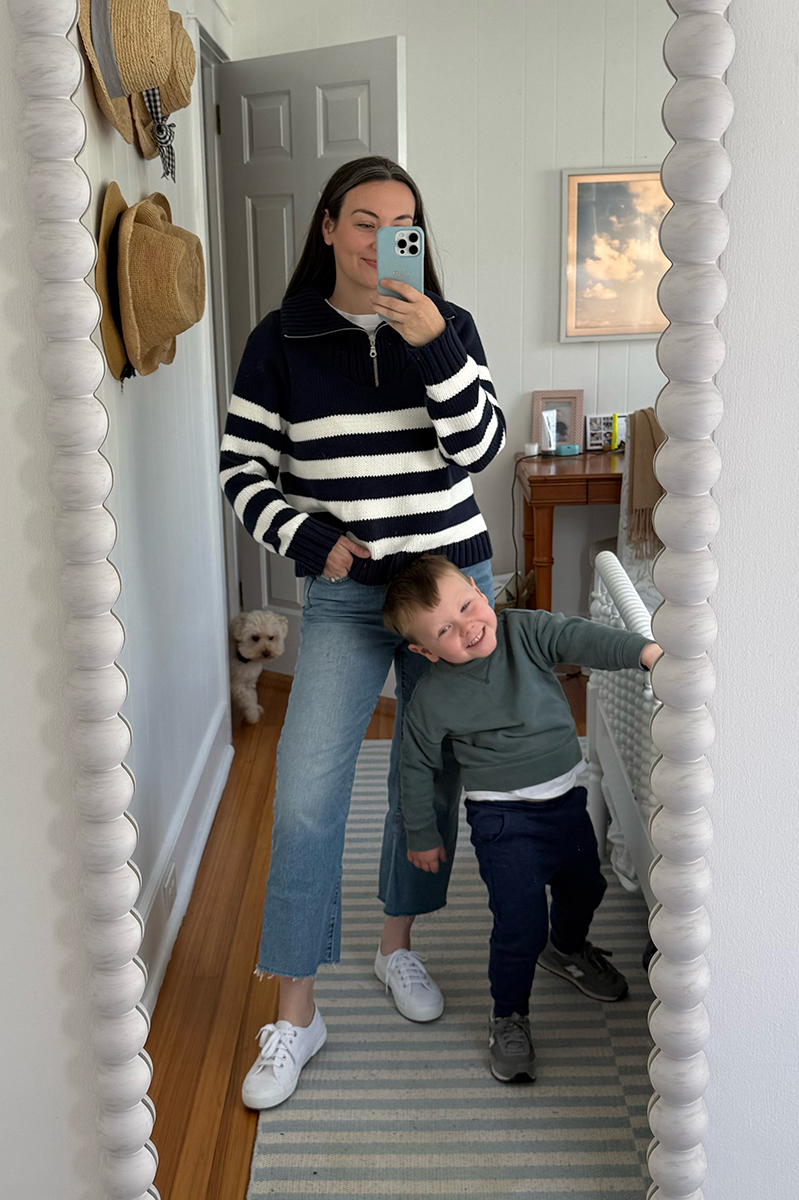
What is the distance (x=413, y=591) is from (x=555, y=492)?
989 mm

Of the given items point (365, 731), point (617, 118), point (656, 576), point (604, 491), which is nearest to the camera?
point (656, 576)

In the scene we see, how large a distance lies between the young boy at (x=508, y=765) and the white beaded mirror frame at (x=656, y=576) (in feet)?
1.35

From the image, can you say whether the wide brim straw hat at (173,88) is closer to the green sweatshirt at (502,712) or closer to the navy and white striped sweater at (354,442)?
the navy and white striped sweater at (354,442)

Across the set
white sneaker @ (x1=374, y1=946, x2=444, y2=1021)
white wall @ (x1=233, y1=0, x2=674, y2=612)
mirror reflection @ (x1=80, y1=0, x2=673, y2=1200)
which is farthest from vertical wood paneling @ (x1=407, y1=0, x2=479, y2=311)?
white sneaker @ (x1=374, y1=946, x2=444, y2=1021)

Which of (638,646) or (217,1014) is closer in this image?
(638,646)

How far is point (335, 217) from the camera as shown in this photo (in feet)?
4.33

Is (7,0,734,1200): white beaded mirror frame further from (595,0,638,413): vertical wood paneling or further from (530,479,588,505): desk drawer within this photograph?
(530,479,588,505): desk drawer

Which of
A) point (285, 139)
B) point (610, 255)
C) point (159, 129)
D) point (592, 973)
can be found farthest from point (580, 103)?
point (592, 973)

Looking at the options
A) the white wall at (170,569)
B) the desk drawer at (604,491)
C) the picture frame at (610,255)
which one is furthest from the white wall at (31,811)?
the picture frame at (610,255)

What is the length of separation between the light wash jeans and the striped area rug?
0.61ft

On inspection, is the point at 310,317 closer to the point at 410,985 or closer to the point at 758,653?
the point at 758,653

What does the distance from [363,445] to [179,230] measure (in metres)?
0.48

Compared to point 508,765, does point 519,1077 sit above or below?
below

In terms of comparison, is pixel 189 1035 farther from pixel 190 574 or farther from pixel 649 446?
pixel 649 446
